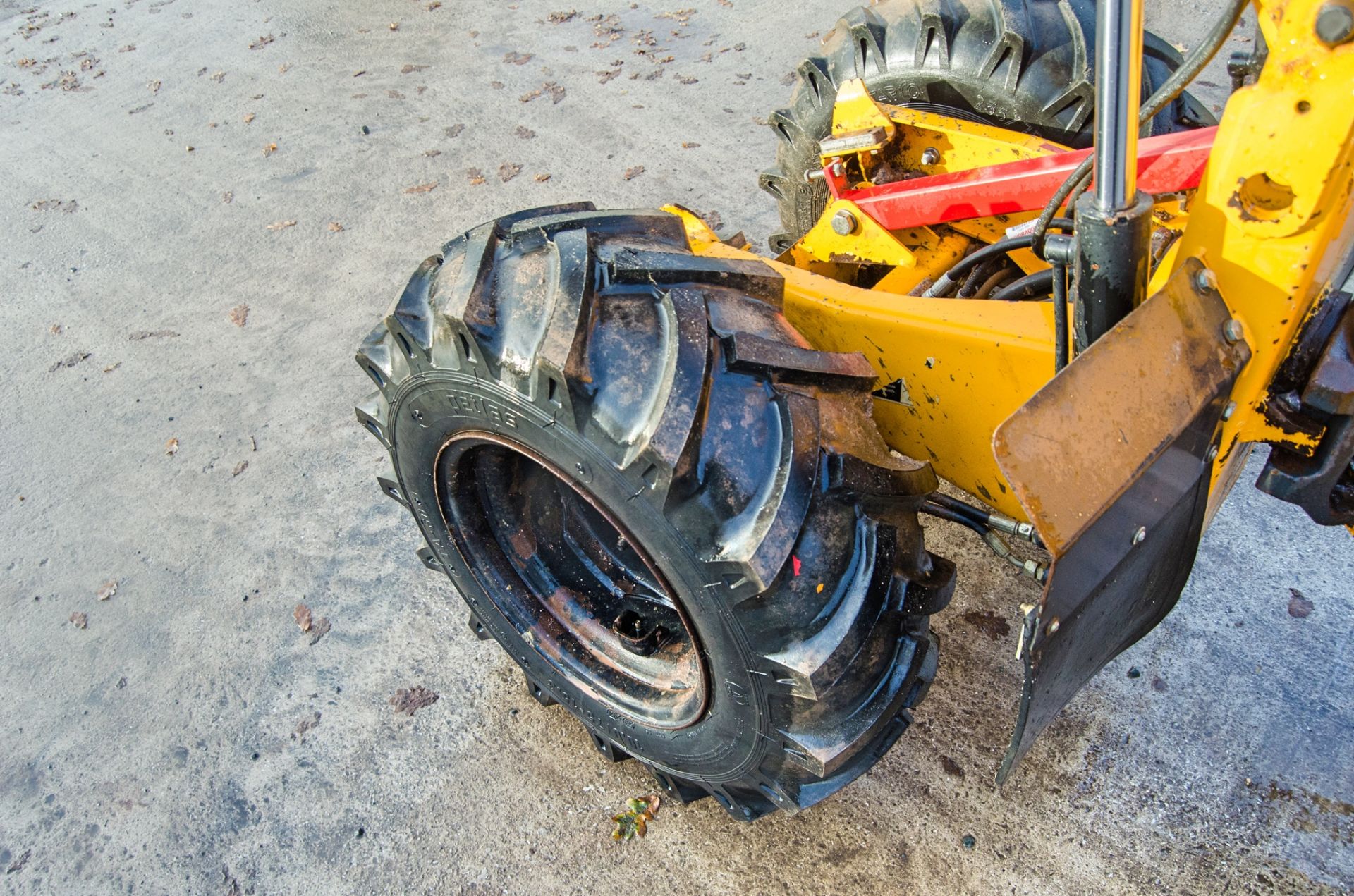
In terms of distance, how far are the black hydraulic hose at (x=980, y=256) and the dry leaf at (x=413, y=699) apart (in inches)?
80.2

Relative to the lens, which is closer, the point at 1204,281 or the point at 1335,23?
the point at 1335,23

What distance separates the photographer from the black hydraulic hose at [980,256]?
236 cm

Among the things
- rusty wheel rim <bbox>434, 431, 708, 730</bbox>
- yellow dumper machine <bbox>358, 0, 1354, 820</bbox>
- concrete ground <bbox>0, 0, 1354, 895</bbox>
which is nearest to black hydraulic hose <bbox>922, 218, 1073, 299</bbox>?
yellow dumper machine <bbox>358, 0, 1354, 820</bbox>

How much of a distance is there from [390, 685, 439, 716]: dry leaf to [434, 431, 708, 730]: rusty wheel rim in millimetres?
553

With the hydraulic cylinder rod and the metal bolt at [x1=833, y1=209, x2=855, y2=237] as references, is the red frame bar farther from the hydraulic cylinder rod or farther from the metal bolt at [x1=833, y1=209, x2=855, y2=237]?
the hydraulic cylinder rod

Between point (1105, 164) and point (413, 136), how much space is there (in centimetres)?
556

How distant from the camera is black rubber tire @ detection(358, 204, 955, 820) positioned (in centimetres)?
182

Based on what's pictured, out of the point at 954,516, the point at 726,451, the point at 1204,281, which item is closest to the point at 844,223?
the point at 954,516

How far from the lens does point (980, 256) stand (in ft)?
8.60

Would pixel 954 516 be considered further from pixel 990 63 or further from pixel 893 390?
pixel 990 63

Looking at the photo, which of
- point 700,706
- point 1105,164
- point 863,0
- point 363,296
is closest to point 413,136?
point 363,296

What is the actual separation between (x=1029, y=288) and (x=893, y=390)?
58cm

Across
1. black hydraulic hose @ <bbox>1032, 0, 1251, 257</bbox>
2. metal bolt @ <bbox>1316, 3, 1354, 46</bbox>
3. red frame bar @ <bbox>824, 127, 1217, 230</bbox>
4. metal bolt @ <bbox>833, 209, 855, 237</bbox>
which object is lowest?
metal bolt @ <bbox>833, 209, 855, 237</bbox>

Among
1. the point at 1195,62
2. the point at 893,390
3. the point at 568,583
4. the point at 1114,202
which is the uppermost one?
the point at 1195,62
